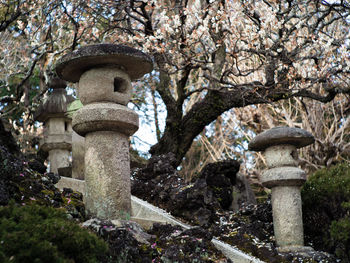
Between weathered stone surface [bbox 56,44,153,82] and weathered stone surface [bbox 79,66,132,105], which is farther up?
weathered stone surface [bbox 56,44,153,82]

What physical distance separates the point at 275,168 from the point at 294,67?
2848 mm

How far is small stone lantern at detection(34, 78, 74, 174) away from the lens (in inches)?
340

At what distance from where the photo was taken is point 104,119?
4410 millimetres

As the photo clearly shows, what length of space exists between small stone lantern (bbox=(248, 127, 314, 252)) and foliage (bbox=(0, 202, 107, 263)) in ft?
12.1

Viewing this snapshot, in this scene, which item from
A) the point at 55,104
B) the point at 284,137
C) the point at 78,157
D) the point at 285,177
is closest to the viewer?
the point at 285,177

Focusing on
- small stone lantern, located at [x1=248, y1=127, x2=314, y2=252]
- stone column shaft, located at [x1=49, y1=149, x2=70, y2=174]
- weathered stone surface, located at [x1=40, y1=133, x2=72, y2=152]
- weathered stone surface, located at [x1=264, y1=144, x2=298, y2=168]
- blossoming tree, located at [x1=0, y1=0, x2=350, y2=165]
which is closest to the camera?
small stone lantern, located at [x1=248, y1=127, x2=314, y2=252]

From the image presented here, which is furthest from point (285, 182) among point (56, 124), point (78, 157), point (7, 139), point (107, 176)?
point (56, 124)

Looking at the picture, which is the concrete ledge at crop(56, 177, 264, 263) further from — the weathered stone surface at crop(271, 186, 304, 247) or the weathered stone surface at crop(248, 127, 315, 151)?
the weathered stone surface at crop(248, 127, 315, 151)

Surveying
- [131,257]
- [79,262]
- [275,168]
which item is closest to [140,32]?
[275,168]

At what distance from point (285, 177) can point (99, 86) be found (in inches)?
113

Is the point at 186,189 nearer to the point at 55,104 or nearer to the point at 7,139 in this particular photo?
the point at 7,139

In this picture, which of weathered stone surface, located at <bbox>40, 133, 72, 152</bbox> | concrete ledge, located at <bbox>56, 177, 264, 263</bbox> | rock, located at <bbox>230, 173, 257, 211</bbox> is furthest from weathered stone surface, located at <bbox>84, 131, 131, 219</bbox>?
weathered stone surface, located at <bbox>40, 133, 72, 152</bbox>

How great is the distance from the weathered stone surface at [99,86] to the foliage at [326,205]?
3.12 m

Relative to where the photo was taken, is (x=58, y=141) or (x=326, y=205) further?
(x=58, y=141)
